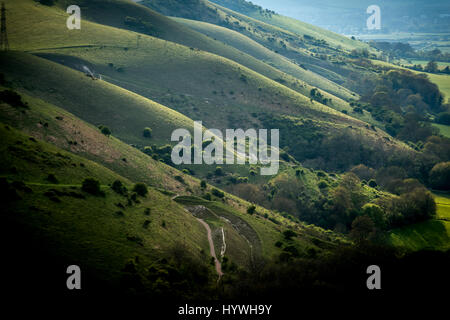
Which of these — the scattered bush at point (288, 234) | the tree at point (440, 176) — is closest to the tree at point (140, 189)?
the scattered bush at point (288, 234)

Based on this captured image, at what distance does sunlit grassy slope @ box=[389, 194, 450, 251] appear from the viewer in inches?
3790

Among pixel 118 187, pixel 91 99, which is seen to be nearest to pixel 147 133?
pixel 91 99

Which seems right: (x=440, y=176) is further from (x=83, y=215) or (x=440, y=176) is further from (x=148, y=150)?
(x=83, y=215)

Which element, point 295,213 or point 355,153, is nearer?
point 295,213

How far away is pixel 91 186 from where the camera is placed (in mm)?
62844

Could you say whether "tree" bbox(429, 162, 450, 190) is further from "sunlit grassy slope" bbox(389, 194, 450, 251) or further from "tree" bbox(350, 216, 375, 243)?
"tree" bbox(350, 216, 375, 243)

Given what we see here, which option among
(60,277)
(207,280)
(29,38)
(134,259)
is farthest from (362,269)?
(29,38)

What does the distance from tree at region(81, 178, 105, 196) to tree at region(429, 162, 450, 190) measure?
5137 inches

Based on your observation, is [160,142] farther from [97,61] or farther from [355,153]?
[355,153]

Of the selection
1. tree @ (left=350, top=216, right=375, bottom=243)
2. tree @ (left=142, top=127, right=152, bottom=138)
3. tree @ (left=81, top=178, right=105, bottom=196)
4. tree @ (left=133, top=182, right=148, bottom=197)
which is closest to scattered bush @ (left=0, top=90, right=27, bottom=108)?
tree @ (left=81, top=178, right=105, bottom=196)

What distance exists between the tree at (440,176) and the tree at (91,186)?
130 m

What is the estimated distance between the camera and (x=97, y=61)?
160 metres

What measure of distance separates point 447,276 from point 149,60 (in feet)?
507

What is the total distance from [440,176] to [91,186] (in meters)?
132
